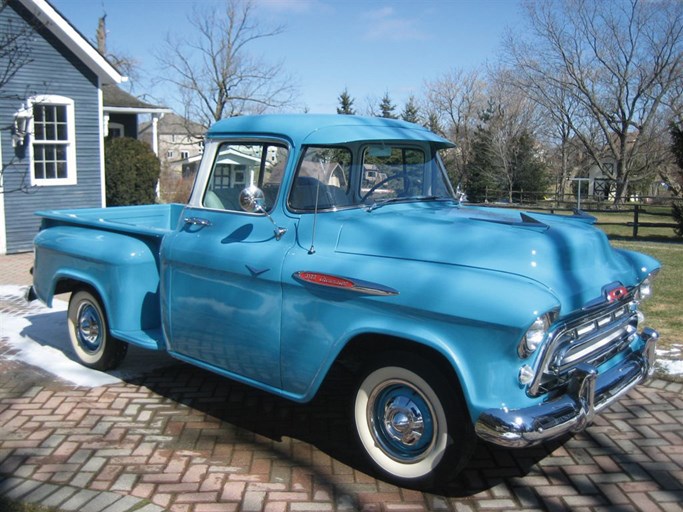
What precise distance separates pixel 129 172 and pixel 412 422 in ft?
44.8

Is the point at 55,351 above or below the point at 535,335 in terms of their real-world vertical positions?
below

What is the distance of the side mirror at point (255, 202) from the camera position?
3.79 meters

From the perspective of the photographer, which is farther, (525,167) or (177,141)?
A: (177,141)

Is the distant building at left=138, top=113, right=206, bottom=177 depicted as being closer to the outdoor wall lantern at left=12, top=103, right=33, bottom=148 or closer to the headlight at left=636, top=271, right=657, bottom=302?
the outdoor wall lantern at left=12, top=103, right=33, bottom=148

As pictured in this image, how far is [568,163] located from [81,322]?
42918 millimetres

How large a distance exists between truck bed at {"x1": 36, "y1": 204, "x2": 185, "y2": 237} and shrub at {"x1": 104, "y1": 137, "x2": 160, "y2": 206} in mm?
9381

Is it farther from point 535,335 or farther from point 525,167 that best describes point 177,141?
point 535,335

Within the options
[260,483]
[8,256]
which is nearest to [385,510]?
[260,483]

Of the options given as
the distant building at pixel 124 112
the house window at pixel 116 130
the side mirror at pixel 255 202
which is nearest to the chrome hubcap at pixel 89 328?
the side mirror at pixel 255 202

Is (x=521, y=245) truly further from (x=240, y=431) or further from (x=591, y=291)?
(x=240, y=431)

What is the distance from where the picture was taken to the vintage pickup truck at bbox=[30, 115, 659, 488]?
3068mm

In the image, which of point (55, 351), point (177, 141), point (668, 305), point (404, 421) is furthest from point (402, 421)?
point (177, 141)

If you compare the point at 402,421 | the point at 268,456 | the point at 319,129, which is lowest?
the point at 268,456

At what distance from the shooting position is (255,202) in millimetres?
3840
